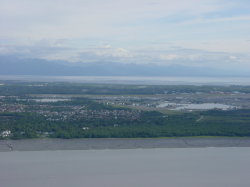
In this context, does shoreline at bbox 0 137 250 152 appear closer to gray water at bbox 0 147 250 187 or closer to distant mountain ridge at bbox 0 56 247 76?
gray water at bbox 0 147 250 187

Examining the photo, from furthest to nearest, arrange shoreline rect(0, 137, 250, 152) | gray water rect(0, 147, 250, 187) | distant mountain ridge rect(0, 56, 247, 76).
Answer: distant mountain ridge rect(0, 56, 247, 76) < shoreline rect(0, 137, 250, 152) < gray water rect(0, 147, 250, 187)

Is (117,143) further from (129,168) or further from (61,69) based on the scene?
(61,69)

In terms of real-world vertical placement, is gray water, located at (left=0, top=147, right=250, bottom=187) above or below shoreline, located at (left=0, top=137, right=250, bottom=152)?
below

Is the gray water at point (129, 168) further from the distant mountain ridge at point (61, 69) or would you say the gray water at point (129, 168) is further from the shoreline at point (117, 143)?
the distant mountain ridge at point (61, 69)

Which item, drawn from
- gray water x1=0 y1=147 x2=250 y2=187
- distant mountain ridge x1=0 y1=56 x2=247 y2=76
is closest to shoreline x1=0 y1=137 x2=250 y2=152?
gray water x1=0 y1=147 x2=250 y2=187

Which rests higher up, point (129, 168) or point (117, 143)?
point (117, 143)

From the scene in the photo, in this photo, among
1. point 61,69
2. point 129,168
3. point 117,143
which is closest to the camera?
point 129,168

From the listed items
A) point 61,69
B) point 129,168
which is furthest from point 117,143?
point 61,69
